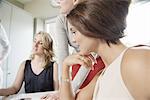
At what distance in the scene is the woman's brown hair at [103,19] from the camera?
0.75 m

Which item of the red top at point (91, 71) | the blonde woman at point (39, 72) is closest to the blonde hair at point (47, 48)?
the blonde woman at point (39, 72)

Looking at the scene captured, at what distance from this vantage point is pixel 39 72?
5.68 ft

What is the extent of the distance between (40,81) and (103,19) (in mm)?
1041

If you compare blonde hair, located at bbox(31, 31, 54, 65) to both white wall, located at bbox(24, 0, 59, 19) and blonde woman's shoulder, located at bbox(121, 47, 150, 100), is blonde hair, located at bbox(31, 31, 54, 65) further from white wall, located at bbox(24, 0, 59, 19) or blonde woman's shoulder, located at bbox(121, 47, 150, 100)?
white wall, located at bbox(24, 0, 59, 19)

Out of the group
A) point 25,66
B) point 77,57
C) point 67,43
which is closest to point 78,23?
point 77,57

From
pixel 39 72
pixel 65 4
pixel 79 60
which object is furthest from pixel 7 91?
pixel 79 60

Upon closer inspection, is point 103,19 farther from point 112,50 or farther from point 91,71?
point 91,71

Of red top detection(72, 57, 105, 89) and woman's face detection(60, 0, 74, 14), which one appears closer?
red top detection(72, 57, 105, 89)

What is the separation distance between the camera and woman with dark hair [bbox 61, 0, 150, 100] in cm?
61

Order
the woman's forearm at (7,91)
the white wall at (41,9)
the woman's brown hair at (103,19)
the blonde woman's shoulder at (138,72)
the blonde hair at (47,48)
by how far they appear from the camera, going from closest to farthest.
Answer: the blonde woman's shoulder at (138,72) → the woman's brown hair at (103,19) → the woman's forearm at (7,91) → the blonde hair at (47,48) → the white wall at (41,9)

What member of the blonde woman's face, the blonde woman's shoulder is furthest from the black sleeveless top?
the blonde woman's shoulder

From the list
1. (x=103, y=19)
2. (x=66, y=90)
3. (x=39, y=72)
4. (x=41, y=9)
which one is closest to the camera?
(x=103, y=19)

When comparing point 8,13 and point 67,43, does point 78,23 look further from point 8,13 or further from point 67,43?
point 8,13

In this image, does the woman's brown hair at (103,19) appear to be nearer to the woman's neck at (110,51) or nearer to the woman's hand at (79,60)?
the woman's neck at (110,51)
